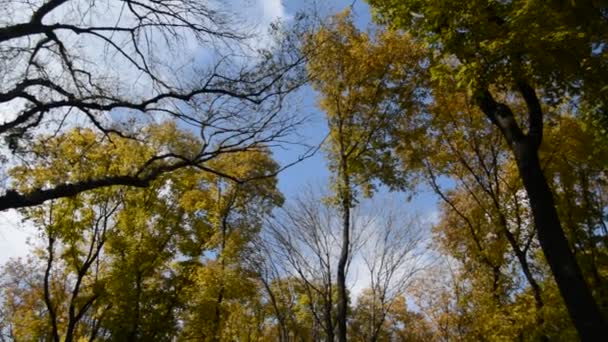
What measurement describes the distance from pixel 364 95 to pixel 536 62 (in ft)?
16.0

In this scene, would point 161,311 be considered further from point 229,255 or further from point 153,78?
point 153,78

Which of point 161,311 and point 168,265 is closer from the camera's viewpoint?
point 161,311

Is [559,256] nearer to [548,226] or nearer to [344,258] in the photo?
[548,226]

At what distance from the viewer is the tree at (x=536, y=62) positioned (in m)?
5.34

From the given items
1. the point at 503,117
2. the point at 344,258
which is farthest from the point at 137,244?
the point at 503,117

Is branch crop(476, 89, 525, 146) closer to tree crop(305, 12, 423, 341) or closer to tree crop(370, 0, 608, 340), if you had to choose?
tree crop(370, 0, 608, 340)

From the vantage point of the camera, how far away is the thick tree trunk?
16.9 ft

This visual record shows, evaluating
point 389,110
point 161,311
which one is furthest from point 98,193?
point 389,110

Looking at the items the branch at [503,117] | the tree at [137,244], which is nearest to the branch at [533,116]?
the branch at [503,117]

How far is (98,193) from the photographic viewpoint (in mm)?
13961

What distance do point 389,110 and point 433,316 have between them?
18480 mm

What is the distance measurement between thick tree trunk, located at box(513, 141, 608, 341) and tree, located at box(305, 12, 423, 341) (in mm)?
4158

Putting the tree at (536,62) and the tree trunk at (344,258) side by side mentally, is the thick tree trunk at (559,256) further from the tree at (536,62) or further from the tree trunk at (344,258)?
the tree trunk at (344,258)

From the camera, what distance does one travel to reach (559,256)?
5465 millimetres
